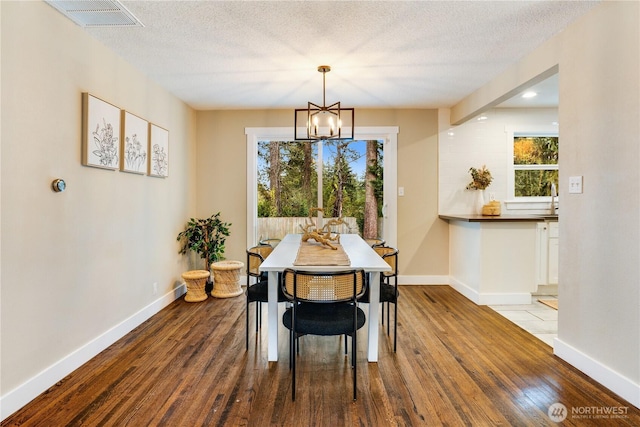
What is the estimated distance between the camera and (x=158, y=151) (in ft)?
11.7

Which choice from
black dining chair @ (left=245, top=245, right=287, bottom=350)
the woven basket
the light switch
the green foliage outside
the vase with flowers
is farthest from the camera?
the green foliage outside

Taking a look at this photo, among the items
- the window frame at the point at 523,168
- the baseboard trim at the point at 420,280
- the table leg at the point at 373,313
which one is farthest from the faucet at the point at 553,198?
the table leg at the point at 373,313

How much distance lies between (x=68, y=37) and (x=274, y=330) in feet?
7.94

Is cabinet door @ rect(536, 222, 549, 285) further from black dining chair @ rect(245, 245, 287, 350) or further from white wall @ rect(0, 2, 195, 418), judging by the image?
white wall @ rect(0, 2, 195, 418)

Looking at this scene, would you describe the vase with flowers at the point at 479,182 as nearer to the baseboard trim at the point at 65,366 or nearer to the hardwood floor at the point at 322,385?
the hardwood floor at the point at 322,385

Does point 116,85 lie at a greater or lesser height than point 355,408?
greater

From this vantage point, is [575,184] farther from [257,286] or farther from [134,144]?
[134,144]

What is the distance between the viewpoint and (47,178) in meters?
2.13

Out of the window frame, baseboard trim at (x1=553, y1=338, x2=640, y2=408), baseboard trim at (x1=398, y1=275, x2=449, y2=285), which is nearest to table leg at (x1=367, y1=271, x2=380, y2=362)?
baseboard trim at (x1=553, y1=338, x2=640, y2=408)

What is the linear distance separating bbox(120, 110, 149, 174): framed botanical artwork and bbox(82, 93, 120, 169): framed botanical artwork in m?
0.08

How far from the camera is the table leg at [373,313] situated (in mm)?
2439

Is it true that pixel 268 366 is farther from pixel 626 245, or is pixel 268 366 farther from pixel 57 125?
pixel 626 245

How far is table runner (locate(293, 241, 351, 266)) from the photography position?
2295 mm

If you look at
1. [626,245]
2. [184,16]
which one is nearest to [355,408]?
[626,245]
